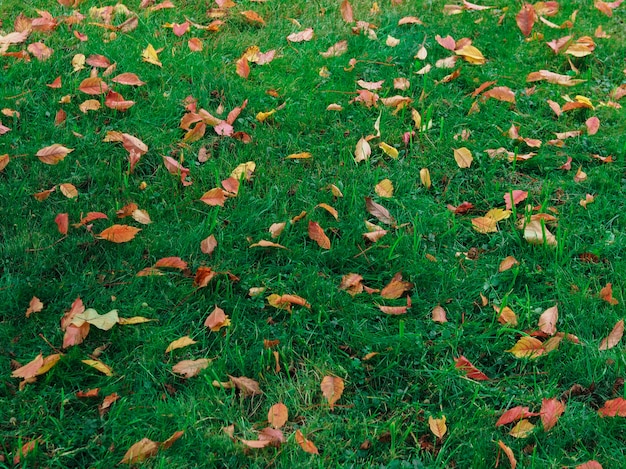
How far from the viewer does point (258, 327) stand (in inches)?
99.0

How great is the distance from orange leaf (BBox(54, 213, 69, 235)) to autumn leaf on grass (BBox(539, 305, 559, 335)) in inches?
72.3

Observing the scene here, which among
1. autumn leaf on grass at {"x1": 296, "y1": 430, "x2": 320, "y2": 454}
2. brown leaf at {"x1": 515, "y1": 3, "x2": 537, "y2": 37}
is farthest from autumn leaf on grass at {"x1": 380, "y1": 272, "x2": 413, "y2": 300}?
brown leaf at {"x1": 515, "y1": 3, "x2": 537, "y2": 37}

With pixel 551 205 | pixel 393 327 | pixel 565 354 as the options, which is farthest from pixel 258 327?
pixel 551 205

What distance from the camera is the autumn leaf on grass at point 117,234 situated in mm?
2770

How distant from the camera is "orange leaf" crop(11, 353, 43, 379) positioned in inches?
90.0

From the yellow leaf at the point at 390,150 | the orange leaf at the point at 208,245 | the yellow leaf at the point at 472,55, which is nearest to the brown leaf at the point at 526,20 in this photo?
the yellow leaf at the point at 472,55

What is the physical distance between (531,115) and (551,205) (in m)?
0.65

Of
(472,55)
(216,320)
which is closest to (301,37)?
(472,55)

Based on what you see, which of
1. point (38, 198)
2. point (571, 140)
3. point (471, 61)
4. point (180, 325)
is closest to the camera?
point (180, 325)

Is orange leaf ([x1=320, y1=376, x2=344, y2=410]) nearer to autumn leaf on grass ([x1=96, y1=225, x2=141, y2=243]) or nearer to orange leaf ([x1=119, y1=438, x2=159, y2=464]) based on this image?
orange leaf ([x1=119, y1=438, x2=159, y2=464])

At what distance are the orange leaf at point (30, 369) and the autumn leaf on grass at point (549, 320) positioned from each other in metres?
1.71

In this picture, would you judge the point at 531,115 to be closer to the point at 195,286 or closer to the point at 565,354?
the point at 565,354

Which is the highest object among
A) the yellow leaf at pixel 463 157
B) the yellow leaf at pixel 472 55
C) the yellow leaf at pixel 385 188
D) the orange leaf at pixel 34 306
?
the yellow leaf at pixel 472 55

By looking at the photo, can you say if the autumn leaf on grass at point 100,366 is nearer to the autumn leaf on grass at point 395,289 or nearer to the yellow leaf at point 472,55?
the autumn leaf on grass at point 395,289
